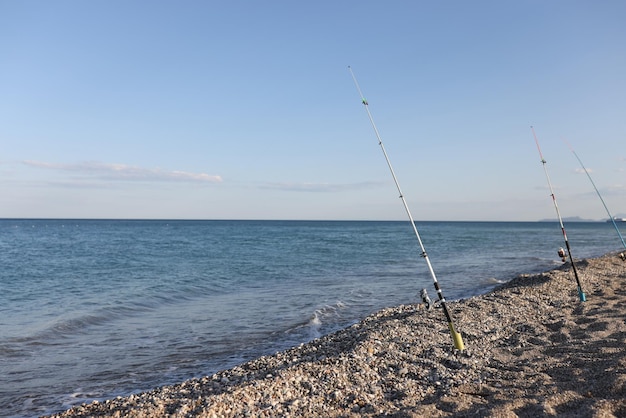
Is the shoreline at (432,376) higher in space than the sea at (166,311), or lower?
higher

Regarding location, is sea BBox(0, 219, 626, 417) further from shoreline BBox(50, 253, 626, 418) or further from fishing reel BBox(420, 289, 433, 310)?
fishing reel BBox(420, 289, 433, 310)

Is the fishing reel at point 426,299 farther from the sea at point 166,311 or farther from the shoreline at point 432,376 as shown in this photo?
the sea at point 166,311

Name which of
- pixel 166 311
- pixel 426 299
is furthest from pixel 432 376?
pixel 166 311

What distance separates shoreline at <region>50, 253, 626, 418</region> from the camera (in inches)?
217

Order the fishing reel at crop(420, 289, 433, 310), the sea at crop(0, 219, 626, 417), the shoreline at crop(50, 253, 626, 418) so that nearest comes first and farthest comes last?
the shoreline at crop(50, 253, 626, 418) < the sea at crop(0, 219, 626, 417) < the fishing reel at crop(420, 289, 433, 310)

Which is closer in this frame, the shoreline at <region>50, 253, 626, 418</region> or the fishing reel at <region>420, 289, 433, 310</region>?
the shoreline at <region>50, 253, 626, 418</region>

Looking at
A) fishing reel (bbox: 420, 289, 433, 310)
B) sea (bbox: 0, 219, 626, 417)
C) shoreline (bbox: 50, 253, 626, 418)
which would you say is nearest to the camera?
shoreline (bbox: 50, 253, 626, 418)

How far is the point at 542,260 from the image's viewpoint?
2878 centimetres

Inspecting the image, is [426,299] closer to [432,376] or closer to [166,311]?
[432,376]

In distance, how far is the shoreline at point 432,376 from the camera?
5.50 m

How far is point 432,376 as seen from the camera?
22.0 feet

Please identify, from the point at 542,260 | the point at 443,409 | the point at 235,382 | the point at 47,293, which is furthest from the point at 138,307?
the point at 542,260

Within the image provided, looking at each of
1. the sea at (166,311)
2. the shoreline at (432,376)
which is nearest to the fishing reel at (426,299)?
the shoreline at (432,376)

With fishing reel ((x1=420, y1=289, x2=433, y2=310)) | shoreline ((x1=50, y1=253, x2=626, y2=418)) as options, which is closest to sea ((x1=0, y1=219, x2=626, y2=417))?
shoreline ((x1=50, y1=253, x2=626, y2=418))
